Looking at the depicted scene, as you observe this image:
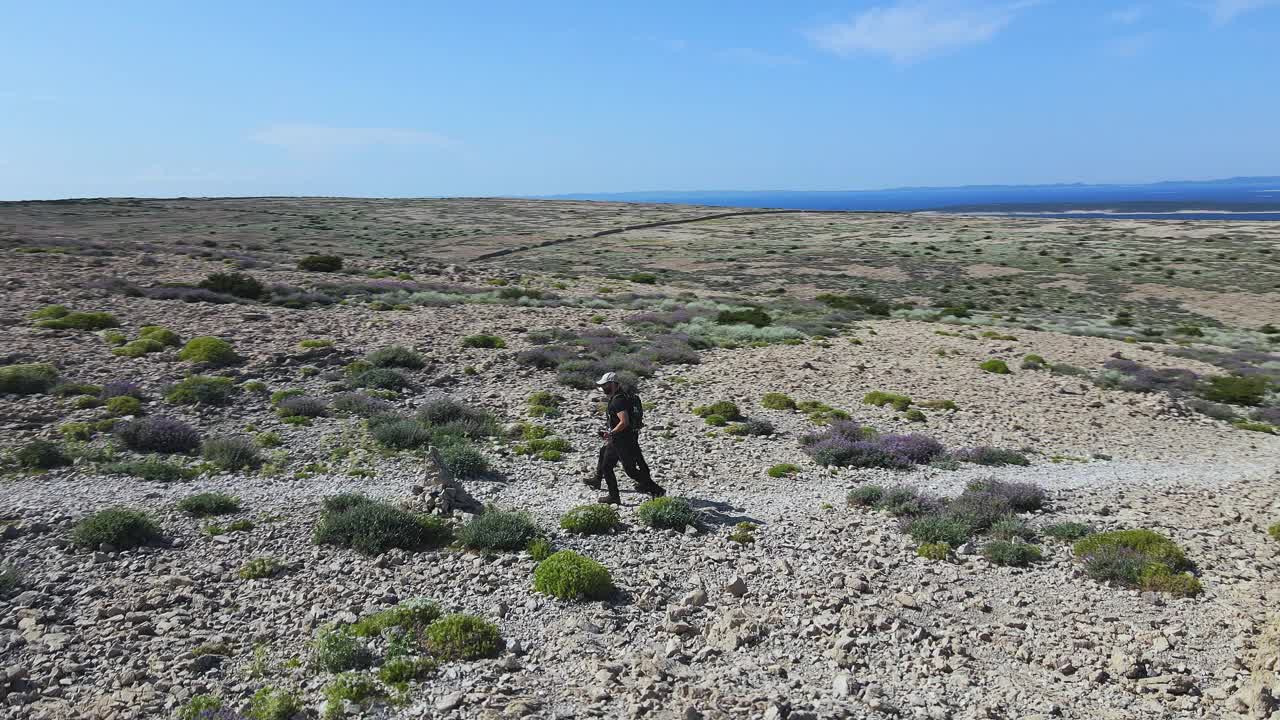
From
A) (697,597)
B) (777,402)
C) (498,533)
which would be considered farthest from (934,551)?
(777,402)

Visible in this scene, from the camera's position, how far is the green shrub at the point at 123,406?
17.1 m

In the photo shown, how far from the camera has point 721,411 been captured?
19.9 metres

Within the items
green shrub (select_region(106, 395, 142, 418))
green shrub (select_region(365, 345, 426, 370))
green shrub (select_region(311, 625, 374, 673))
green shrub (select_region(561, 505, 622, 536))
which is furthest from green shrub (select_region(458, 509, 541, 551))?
green shrub (select_region(365, 345, 426, 370))

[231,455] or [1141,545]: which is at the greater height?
[231,455]

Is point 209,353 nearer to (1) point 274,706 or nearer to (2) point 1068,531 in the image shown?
(1) point 274,706

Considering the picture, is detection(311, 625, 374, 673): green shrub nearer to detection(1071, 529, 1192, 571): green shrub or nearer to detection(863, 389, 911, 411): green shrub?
detection(1071, 529, 1192, 571): green shrub

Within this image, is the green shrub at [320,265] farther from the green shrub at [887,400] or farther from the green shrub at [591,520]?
the green shrub at [591,520]

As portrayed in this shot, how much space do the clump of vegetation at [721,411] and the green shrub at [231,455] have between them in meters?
10.6

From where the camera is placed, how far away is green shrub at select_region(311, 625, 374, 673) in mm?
8422

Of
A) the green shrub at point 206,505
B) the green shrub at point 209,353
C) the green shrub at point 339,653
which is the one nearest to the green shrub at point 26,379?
the green shrub at point 209,353

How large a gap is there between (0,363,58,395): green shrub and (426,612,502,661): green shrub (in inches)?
583

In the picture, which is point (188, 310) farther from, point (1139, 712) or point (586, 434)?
point (1139, 712)

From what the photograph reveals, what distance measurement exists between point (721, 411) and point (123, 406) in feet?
46.9

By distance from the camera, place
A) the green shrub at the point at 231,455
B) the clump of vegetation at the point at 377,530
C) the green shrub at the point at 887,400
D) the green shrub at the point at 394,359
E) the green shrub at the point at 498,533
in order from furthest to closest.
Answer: the green shrub at the point at 394,359 < the green shrub at the point at 887,400 < the green shrub at the point at 231,455 < the green shrub at the point at 498,533 < the clump of vegetation at the point at 377,530
